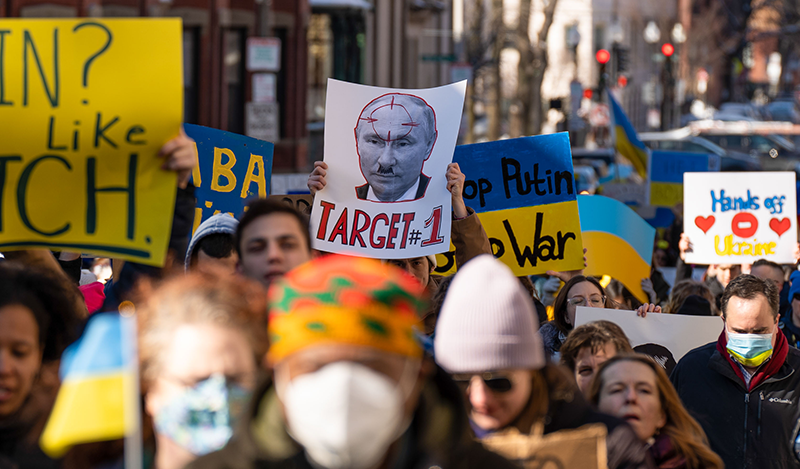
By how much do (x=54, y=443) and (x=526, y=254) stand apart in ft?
16.9

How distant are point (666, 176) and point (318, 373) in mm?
12387

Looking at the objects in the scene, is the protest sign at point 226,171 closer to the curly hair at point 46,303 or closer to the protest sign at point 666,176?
the curly hair at point 46,303

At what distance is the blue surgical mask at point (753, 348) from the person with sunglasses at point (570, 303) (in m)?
0.84

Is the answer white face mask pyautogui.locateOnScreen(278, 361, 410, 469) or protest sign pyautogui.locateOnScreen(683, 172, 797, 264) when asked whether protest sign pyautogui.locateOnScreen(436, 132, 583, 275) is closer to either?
protest sign pyautogui.locateOnScreen(683, 172, 797, 264)

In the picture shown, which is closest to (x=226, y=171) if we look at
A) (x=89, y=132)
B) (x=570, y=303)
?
(x=570, y=303)

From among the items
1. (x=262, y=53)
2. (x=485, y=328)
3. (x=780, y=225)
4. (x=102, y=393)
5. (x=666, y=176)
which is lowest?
(x=102, y=393)

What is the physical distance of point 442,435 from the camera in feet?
9.28

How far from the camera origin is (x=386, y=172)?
21.6ft

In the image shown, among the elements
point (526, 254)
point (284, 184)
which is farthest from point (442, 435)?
point (284, 184)

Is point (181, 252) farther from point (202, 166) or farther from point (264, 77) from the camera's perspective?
point (264, 77)

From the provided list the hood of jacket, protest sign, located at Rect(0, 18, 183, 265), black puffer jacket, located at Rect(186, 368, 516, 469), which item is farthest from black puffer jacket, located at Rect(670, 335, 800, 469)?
black puffer jacket, located at Rect(186, 368, 516, 469)

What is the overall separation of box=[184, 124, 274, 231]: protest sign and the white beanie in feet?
12.2

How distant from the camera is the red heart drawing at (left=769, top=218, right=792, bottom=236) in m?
9.44

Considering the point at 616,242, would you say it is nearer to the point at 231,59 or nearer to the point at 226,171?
the point at 226,171
